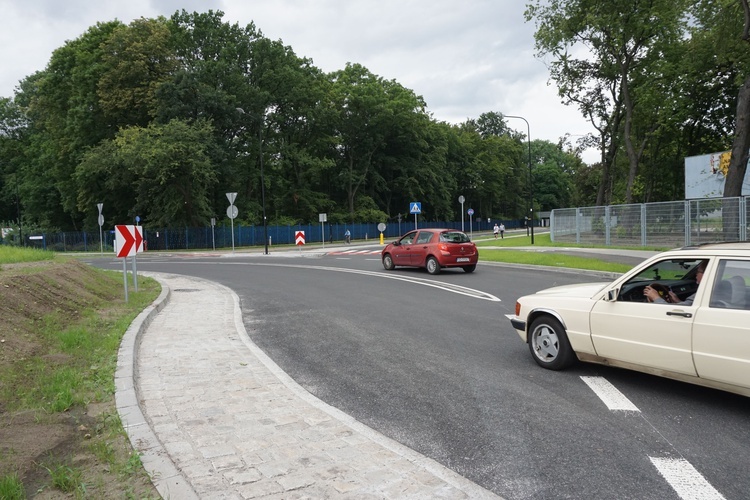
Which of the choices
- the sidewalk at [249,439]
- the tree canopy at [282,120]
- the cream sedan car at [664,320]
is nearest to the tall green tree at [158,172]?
the tree canopy at [282,120]

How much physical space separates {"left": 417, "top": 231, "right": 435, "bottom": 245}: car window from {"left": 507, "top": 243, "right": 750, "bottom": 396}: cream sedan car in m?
11.6

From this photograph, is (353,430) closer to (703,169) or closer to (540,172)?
(703,169)

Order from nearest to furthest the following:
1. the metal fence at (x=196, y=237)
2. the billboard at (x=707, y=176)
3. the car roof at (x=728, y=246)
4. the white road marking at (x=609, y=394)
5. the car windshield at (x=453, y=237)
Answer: the car roof at (x=728, y=246) → the white road marking at (x=609, y=394) → the car windshield at (x=453, y=237) → the billboard at (x=707, y=176) → the metal fence at (x=196, y=237)

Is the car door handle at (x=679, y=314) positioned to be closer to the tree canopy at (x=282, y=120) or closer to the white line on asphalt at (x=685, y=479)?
the white line on asphalt at (x=685, y=479)

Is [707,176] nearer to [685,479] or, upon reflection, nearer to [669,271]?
[669,271]

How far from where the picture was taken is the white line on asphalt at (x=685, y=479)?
3.09 m

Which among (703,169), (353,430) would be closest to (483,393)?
(353,430)

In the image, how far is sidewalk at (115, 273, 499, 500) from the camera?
318cm

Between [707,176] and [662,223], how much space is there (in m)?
12.5

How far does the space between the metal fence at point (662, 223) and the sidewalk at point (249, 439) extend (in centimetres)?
2133

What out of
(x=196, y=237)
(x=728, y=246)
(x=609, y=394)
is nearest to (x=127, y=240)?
(x=609, y=394)

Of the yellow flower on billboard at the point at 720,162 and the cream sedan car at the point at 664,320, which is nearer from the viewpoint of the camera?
the cream sedan car at the point at 664,320

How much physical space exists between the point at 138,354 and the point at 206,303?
16.5 feet

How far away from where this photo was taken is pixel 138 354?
22.3ft
